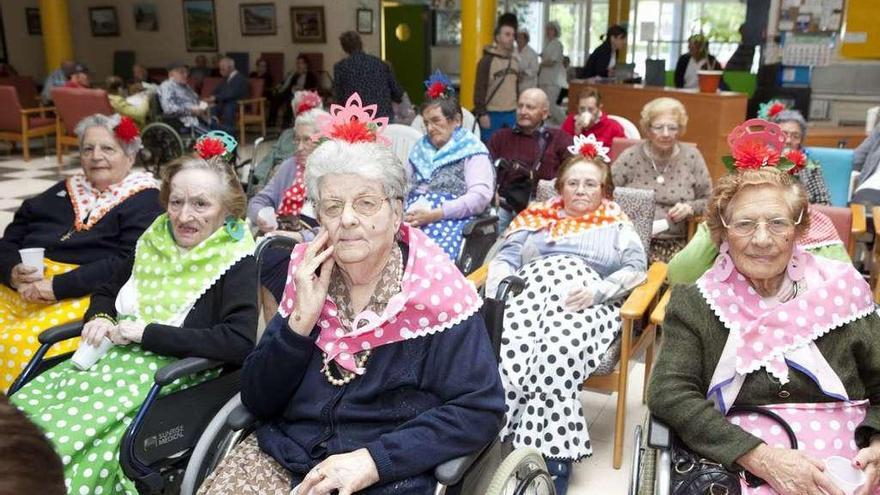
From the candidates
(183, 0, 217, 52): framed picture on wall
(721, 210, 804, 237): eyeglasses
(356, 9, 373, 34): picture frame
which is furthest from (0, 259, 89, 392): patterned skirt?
(183, 0, 217, 52): framed picture on wall

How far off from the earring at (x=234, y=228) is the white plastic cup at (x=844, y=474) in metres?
1.65

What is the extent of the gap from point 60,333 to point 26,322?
46 centimetres

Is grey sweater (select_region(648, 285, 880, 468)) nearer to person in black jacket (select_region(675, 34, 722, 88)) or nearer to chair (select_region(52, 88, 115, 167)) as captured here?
person in black jacket (select_region(675, 34, 722, 88))

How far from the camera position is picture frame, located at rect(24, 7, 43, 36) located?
1416 cm

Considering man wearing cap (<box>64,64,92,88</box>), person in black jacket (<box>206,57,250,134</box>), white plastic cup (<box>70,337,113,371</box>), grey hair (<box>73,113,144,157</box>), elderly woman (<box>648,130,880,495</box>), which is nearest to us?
elderly woman (<box>648,130,880,495</box>)

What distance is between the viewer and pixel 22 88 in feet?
37.7

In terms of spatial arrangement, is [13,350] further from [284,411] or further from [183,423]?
[284,411]

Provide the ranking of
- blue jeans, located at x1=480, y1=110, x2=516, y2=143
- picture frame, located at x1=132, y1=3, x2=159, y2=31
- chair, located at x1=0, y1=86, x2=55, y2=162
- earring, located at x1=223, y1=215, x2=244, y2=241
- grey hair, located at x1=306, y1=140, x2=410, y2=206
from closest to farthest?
grey hair, located at x1=306, y1=140, x2=410, y2=206 < earring, located at x1=223, y1=215, x2=244, y2=241 < blue jeans, located at x1=480, y1=110, x2=516, y2=143 < chair, located at x1=0, y1=86, x2=55, y2=162 < picture frame, located at x1=132, y1=3, x2=159, y2=31

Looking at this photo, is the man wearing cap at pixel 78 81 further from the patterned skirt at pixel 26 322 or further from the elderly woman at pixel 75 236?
the patterned skirt at pixel 26 322

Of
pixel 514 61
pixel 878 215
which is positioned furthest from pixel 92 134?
pixel 514 61

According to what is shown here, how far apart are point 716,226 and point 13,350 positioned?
2202 millimetres

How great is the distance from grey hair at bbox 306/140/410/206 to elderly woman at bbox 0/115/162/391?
1.16m

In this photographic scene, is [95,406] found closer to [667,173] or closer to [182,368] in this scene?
[182,368]

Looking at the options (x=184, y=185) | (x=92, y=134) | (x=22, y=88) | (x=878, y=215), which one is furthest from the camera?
(x=22, y=88)
